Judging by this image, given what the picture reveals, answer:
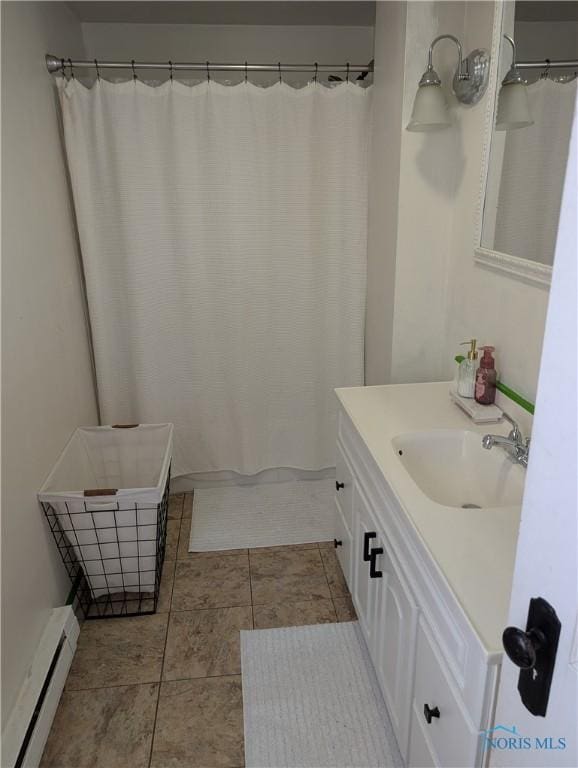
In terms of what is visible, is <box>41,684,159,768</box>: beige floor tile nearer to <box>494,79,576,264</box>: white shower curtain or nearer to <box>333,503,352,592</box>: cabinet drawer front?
<box>333,503,352,592</box>: cabinet drawer front

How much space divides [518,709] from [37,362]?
5.57 feet

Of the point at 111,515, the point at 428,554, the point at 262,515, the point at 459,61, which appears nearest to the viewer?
the point at 428,554

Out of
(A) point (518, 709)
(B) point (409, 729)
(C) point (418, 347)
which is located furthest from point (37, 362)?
(A) point (518, 709)

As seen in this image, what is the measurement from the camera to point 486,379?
5.50ft

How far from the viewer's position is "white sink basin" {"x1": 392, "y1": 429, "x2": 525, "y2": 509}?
1493 millimetres

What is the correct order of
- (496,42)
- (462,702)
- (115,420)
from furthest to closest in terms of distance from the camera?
(115,420), (496,42), (462,702)

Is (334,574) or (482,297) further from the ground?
(482,297)

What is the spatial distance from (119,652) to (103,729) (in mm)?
290

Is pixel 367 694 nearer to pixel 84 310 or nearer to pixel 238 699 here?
pixel 238 699

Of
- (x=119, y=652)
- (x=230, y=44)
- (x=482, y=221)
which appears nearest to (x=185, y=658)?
(x=119, y=652)

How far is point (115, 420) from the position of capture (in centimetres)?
264

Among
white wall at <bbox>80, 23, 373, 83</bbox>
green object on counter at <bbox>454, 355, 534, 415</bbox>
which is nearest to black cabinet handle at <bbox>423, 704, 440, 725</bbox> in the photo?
green object on counter at <bbox>454, 355, 534, 415</bbox>

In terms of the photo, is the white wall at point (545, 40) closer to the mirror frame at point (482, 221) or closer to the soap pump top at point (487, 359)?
the mirror frame at point (482, 221)

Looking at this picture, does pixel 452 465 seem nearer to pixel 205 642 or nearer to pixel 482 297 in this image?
pixel 482 297
